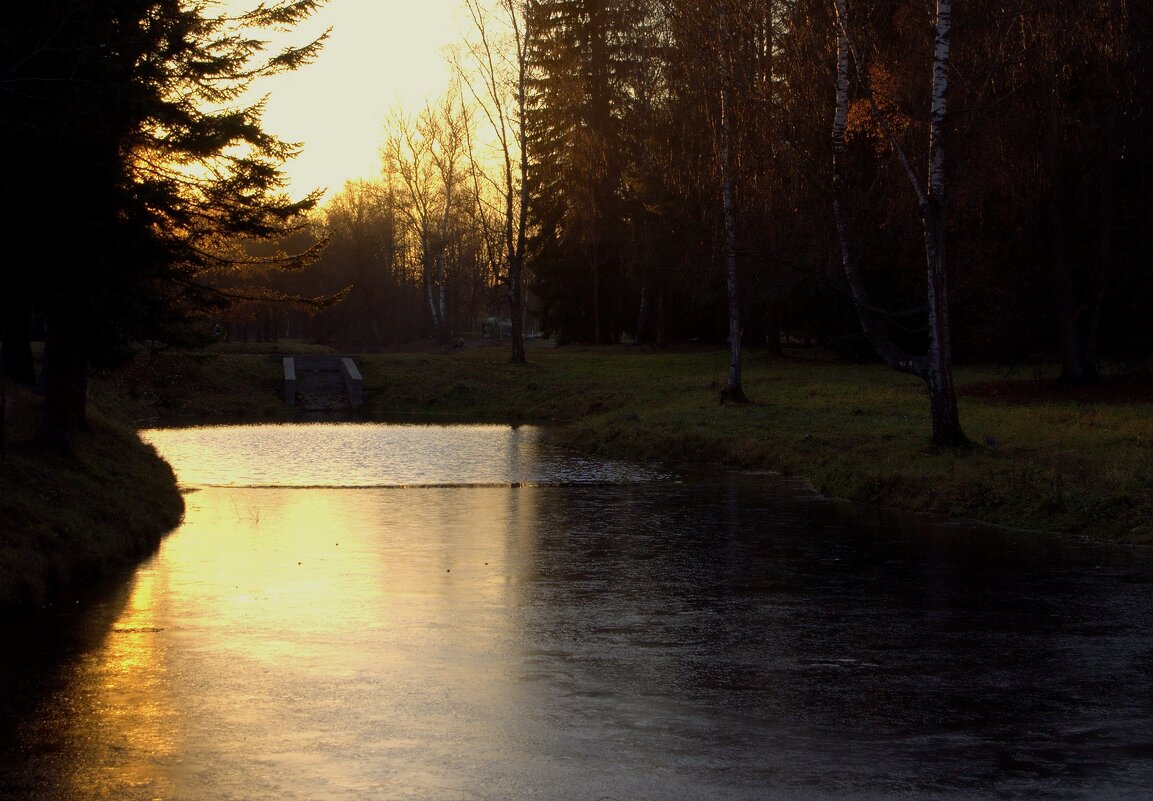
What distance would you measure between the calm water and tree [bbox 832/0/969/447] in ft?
14.8

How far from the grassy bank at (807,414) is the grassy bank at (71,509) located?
172 centimetres

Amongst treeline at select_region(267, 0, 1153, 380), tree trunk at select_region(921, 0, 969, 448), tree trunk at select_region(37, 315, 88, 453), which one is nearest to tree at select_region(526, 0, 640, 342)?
treeline at select_region(267, 0, 1153, 380)

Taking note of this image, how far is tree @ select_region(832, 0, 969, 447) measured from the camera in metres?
20.9

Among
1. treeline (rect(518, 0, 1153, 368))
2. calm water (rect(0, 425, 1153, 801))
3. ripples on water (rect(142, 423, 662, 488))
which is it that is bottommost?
calm water (rect(0, 425, 1153, 801))

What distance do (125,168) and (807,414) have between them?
19.7 metres

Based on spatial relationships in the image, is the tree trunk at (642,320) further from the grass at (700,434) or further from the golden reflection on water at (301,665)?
the golden reflection on water at (301,665)

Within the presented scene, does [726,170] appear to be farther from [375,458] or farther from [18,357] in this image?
[18,357]

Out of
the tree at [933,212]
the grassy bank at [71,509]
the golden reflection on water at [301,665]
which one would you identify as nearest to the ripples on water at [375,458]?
the grassy bank at [71,509]

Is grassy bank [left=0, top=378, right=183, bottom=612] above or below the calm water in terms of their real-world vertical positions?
above

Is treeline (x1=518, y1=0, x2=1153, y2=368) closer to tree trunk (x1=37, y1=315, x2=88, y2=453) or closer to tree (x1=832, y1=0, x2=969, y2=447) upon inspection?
tree (x1=832, y1=0, x2=969, y2=447)

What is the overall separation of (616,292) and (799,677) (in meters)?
59.9

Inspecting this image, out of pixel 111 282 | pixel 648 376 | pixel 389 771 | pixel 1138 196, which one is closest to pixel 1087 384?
pixel 1138 196

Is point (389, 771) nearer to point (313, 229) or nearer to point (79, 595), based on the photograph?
point (79, 595)

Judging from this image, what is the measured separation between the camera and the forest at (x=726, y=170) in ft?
52.4
